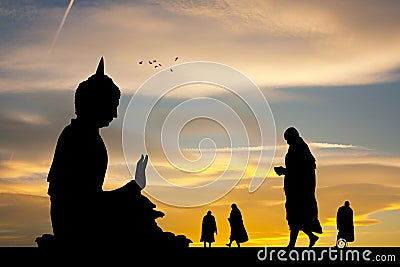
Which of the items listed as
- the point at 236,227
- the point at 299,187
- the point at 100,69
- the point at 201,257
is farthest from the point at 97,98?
the point at 236,227

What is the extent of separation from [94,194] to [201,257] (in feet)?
13.2

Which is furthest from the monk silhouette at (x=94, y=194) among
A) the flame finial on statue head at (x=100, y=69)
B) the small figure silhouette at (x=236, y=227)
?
the small figure silhouette at (x=236, y=227)

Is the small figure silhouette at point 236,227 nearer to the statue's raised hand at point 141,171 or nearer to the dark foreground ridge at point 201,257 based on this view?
the dark foreground ridge at point 201,257

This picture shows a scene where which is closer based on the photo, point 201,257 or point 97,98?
point 97,98

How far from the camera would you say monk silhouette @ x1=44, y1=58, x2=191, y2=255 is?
6.55 meters

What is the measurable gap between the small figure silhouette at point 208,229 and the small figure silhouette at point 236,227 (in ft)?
3.34

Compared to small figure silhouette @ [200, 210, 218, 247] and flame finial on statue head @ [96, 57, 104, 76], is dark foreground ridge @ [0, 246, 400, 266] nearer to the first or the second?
flame finial on statue head @ [96, 57, 104, 76]

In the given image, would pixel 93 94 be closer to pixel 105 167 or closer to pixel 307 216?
pixel 105 167

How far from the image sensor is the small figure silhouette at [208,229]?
27.1 meters

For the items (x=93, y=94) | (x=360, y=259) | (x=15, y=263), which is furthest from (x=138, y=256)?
(x=360, y=259)

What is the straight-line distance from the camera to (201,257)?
10477 millimetres

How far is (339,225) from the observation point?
22469 millimetres

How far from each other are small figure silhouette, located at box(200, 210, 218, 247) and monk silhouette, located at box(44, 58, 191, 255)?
20118 millimetres

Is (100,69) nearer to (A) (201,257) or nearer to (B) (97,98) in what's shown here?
(B) (97,98)
